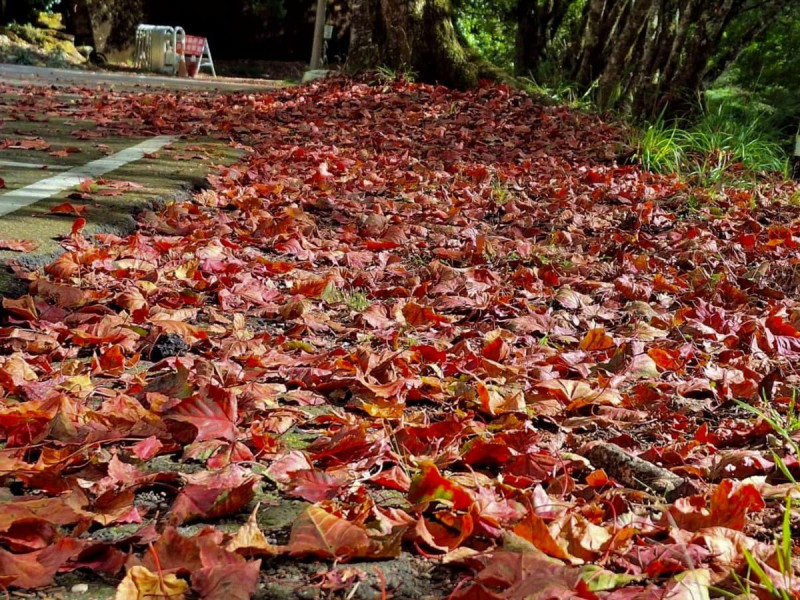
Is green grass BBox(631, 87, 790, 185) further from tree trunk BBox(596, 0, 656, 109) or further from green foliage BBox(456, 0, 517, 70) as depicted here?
green foliage BBox(456, 0, 517, 70)

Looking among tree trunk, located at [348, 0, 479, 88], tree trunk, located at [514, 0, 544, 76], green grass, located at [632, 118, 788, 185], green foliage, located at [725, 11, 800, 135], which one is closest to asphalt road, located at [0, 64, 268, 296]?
green grass, located at [632, 118, 788, 185]

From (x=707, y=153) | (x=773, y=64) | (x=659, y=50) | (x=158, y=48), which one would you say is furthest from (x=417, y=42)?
(x=158, y=48)

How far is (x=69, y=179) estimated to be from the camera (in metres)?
4.37

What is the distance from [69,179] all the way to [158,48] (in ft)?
48.3

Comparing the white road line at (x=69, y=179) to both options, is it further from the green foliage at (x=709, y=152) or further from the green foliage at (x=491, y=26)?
the green foliage at (x=491, y=26)

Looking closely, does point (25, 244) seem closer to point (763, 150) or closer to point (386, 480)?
point (386, 480)

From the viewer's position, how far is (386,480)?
5.31 feet

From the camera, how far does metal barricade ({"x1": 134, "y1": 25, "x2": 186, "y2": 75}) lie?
Answer: 58.8 feet

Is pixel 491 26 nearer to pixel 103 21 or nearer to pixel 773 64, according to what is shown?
pixel 103 21

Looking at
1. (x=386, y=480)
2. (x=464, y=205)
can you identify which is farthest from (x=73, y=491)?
(x=464, y=205)

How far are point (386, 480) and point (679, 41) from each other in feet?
23.2

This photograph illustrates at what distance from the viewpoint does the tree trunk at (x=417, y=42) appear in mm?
9484

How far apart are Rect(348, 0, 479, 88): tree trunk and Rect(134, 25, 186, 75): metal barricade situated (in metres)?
9.25

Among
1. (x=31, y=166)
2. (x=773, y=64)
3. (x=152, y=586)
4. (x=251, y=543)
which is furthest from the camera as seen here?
(x=773, y=64)
